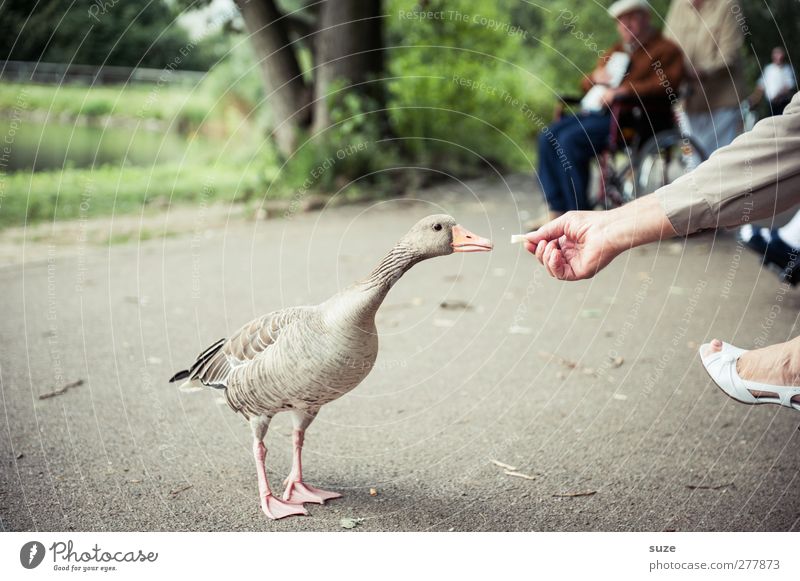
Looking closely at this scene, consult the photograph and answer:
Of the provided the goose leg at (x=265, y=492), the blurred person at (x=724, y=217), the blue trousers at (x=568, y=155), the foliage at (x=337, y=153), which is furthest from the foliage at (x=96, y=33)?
the blue trousers at (x=568, y=155)

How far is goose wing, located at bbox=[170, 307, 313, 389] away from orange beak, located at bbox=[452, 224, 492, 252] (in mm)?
617

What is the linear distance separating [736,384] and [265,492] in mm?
1863

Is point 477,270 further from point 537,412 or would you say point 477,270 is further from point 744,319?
point 537,412

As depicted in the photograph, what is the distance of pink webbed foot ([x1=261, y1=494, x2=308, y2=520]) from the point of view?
2.83 metres

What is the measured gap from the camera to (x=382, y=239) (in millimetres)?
7586

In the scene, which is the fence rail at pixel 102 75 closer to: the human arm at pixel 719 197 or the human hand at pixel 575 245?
the human hand at pixel 575 245

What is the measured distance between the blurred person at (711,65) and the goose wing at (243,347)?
549cm

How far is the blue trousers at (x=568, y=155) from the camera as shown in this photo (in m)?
7.05

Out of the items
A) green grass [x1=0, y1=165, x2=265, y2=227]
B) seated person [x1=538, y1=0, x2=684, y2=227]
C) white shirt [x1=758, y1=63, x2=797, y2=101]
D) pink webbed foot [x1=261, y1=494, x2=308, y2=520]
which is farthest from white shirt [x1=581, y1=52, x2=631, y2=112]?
pink webbed foot [x1=261, y1=494, x2=308, y2=520]

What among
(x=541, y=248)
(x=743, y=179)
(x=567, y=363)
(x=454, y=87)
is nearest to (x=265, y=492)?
(x=541, y=248)

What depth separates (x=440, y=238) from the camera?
262 centimetres

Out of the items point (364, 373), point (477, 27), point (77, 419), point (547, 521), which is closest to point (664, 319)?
point (547, 521)

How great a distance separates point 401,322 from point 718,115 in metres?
4.13

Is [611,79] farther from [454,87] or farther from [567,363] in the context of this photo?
[454,87]
